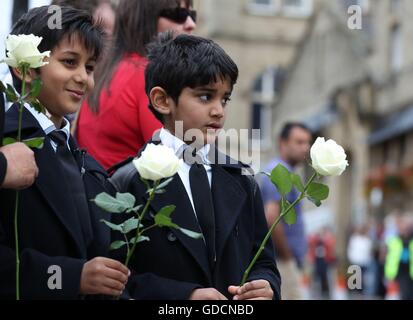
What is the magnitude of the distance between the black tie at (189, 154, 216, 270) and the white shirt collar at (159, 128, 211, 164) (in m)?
0.09

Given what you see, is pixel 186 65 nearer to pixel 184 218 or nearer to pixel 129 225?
pixel 184 218

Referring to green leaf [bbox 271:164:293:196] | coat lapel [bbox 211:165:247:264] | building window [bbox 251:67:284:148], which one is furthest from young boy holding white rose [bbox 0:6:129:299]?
building window [bbox 251:67:284:148]

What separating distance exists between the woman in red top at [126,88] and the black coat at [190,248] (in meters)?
0.74

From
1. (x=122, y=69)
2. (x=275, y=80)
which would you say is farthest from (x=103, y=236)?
(x=275, y=80)

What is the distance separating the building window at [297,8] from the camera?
50084 millimetres

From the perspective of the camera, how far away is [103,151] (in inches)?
195

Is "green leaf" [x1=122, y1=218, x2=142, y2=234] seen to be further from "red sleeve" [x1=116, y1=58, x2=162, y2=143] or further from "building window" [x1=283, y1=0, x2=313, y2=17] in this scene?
"building window" [x1=283, y1=0, x2=313, y2=17]

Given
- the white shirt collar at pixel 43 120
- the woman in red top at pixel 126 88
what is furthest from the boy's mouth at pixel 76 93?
the woman in red top at pixel 126 88

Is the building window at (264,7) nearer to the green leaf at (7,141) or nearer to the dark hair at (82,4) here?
the dark hair at (82,4)

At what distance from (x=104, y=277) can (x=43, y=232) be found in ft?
0.94

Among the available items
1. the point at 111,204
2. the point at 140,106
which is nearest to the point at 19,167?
the point at 111,204

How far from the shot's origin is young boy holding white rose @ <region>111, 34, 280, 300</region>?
12.9 ft

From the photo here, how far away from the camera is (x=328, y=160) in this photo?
3.61 m
